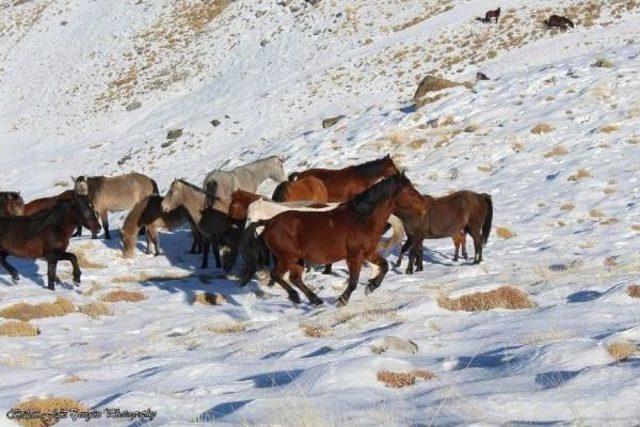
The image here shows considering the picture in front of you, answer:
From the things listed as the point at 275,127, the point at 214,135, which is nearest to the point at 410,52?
the point at 275,127

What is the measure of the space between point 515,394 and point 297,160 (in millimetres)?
21324

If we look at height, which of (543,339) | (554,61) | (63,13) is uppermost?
(63,13)

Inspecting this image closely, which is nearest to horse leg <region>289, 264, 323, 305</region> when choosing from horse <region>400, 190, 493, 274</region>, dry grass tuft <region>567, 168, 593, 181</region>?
horse <region>400, 190, 493, 274</region>

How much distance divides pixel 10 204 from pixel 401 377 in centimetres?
1254

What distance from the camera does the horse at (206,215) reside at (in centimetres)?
1392

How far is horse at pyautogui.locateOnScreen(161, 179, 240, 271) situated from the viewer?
13.9m

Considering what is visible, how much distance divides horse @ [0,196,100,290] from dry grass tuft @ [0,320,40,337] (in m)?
2.29

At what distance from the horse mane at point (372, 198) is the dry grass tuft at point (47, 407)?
5.56 meters

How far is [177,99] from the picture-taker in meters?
42.2

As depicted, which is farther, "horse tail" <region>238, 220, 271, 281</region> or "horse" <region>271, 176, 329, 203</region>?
"horse" <region>271, 176, 329, 203</region>

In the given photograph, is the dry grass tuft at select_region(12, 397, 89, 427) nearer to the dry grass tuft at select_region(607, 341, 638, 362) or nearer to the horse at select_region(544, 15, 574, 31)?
the dry grass tuft at select_region(607, 341, 638, 362)

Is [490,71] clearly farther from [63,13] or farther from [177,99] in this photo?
[63,13]

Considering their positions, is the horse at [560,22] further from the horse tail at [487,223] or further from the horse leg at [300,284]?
the horse leg at [300,284]

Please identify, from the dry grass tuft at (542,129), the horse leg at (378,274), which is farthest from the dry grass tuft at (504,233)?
the dry grass tuft at (542,129)
